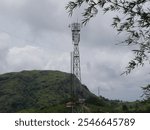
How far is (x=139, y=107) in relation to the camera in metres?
13.9

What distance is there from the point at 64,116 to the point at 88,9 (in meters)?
3.55

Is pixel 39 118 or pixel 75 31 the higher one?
pixel 75 31

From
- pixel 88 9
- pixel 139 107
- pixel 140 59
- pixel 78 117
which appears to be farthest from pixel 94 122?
pixel 88 9

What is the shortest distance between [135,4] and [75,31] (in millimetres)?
104744

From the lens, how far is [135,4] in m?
13.0

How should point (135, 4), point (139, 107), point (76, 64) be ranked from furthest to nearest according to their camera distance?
point (76, 64) → point (139, 107) → point (135, 4)

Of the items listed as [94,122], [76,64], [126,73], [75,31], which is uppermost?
[75,31]

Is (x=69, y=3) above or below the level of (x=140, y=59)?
above

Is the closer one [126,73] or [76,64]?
[126,73]

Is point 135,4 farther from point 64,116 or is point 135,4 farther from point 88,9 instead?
Answer: point 64,116

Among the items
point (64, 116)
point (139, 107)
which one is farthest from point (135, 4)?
point (64, 116)

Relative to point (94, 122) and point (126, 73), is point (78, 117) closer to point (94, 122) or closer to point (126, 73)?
point (94, 122)

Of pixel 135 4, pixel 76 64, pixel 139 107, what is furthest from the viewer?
pixel 76 64

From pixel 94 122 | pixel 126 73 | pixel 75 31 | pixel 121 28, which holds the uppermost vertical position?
pixel 75 31
